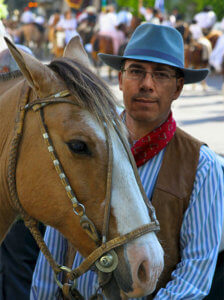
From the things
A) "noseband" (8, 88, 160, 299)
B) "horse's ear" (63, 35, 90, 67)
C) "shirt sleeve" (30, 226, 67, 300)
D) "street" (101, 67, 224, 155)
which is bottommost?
"street" (101, 67, 224, 155)

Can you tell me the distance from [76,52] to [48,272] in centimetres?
114

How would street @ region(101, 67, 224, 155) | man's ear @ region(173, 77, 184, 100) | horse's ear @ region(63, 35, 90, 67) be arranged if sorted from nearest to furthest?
horse's ear @ region(63, 35, 90, 67) < man's ear @ region(173, 77, 184, 100) < street @ region(101, 67, 224, 155)

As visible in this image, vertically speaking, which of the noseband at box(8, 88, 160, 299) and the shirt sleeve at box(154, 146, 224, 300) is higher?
the noseband at box(8, 88, 160, 299)

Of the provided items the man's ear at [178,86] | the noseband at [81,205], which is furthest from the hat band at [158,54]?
the noseband at [81,205]

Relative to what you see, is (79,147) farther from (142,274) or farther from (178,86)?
(178,86)

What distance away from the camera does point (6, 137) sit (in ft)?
6.19

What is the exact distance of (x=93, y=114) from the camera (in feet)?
5.86

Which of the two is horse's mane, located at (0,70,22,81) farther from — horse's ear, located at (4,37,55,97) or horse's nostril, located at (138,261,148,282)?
horse's nostril, located at (138,261,148,282)

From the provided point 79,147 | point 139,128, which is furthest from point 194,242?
point 79,147

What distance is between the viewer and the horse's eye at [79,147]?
1741 millimetres

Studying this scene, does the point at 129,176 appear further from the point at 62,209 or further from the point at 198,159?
the point at 198,159

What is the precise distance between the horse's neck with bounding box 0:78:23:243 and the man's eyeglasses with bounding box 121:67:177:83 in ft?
2.04

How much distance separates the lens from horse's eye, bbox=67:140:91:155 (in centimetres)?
174

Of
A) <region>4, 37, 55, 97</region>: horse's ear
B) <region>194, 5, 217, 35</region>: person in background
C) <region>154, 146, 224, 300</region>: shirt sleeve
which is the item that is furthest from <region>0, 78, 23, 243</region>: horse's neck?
<region>194, 5, 217, 35</region>: person in background
